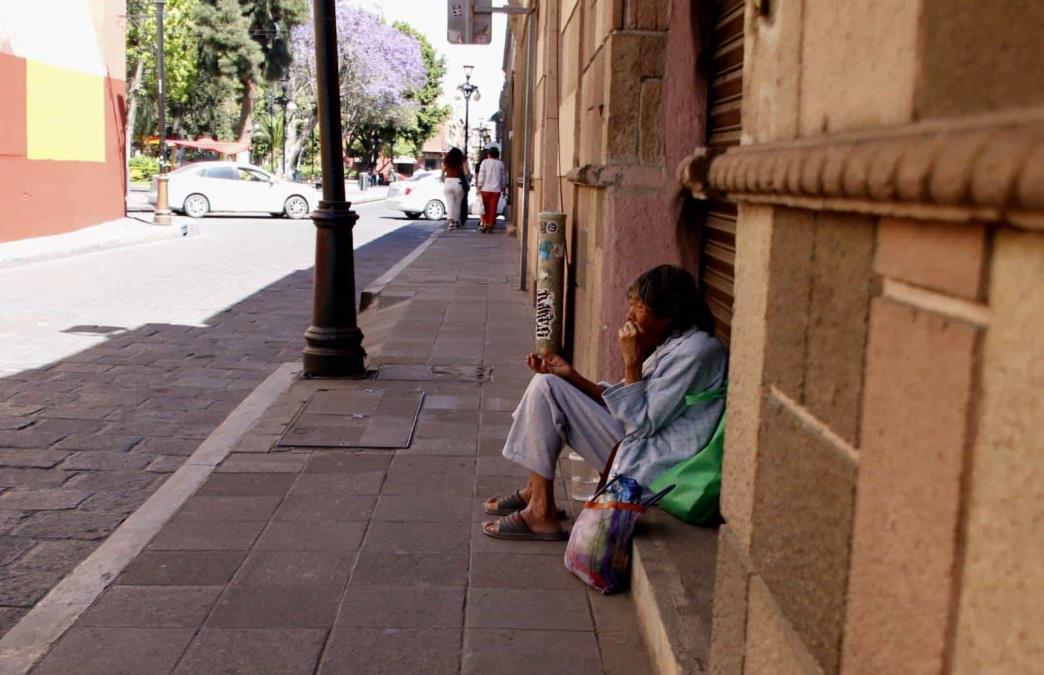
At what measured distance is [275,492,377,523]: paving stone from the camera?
4574 mm

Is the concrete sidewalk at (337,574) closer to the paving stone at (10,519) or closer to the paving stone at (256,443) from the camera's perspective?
the paving stone at (256,443)

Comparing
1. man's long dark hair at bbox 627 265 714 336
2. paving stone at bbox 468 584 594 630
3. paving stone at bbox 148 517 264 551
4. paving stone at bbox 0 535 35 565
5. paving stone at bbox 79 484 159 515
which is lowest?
paving stone at bbox 79 484 159 515

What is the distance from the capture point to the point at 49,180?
20000mm

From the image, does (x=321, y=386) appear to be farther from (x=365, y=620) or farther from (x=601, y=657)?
(x=601, y=657)

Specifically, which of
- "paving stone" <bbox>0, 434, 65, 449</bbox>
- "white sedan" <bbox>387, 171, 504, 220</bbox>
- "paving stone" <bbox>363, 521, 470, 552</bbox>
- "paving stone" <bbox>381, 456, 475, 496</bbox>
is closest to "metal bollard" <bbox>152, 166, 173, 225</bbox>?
"white sedan" <bbox>387, 171, 504, 220</bbox>

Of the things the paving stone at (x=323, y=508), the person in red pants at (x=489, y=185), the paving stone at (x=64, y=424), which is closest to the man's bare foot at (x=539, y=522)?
the paving stone at (x=323, y=508)

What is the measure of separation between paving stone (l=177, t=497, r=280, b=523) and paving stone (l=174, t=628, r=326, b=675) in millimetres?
1116

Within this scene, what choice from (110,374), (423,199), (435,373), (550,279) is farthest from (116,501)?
(423,199)

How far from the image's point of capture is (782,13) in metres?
2.12

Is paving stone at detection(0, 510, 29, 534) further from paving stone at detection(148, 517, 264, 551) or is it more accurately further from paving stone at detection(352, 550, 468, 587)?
paving stone at detection(352, 550, 468, 587)

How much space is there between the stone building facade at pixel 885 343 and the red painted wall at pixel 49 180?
17943 mm

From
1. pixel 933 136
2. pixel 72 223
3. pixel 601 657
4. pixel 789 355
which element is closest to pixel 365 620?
pixel 601 657

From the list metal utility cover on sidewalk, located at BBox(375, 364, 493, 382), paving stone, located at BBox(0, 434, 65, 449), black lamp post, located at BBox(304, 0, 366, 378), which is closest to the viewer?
paving stone, located at BBox(0, 434, 65, 449)

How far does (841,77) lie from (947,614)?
0.88m
